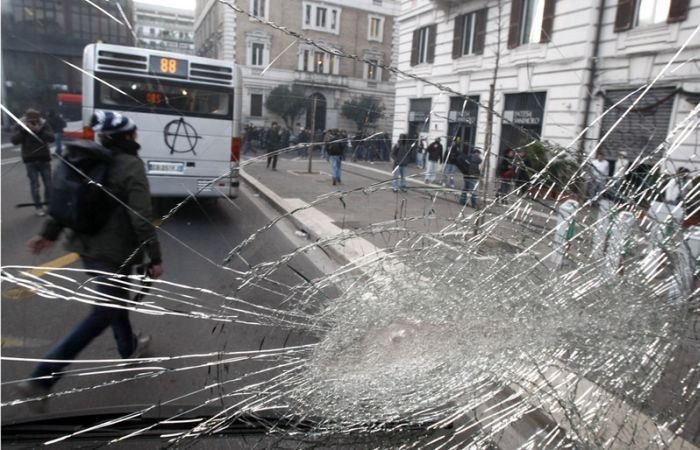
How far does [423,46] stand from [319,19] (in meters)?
0.94

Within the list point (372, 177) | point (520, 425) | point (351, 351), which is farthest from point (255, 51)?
point (520, 425)

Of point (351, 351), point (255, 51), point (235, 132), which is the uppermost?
point (255, 51)

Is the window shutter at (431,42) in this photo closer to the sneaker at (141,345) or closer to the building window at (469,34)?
the building window at (469,34)

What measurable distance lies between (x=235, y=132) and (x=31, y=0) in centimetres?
69

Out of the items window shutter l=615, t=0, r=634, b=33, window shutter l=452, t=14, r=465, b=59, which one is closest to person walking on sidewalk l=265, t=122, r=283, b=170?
window shutter l=452, t=14, r=465, b=59

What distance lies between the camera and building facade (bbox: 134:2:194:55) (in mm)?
1385

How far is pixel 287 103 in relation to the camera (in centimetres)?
161

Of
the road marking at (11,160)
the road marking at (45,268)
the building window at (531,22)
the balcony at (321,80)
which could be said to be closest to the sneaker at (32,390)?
the road marking at (45,268)

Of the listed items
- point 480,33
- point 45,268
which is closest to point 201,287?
point 45,268

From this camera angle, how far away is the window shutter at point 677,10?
73.9 inches

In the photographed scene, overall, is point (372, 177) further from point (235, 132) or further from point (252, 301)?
point (252, 301)

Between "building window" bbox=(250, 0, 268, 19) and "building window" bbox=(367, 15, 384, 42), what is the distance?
40 cm

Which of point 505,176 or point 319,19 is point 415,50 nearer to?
point 319,19

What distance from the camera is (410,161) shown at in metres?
1.61
